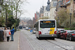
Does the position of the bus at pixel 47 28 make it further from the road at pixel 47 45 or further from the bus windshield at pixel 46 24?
the road at pixel 47 45

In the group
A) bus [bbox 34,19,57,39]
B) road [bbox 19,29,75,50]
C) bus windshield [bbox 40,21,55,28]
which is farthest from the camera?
bus windshield [bbox 40,21,55,28]

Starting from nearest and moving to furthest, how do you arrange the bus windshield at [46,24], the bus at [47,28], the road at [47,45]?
the road at [47,45] → the bus at [47,28] → the bus windshield at [46,24]

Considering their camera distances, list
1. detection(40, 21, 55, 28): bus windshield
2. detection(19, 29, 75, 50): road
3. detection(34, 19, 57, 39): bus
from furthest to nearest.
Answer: detection(40, 21, 55, 28): bus windshield
detection(34, 19, 57, 39): bus
detection(19, 29, 75, 50): road

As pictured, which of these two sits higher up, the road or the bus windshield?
the bus windshield

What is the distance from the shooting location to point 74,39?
76.8ft

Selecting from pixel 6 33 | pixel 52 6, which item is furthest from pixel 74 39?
pixel 52 6

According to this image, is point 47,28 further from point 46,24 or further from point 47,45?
point 47,45

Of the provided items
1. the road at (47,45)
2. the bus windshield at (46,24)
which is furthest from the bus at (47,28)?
the road at (47,45)

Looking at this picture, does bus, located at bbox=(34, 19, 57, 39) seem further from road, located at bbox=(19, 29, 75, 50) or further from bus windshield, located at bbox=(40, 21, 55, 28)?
road, located at bbox=(19, 29, 75, 50)

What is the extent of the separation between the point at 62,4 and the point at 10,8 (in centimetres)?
5442

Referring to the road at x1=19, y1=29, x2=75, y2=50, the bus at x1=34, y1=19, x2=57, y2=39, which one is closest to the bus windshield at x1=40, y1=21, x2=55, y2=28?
the bus at x1=34, y1=19, x2=57, y2=39

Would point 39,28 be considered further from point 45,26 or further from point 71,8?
point 71,8

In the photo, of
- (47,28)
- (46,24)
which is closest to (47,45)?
(47,28)

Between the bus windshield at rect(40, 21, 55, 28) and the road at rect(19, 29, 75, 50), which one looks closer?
the road at rect(19, 29, 75, 50)
